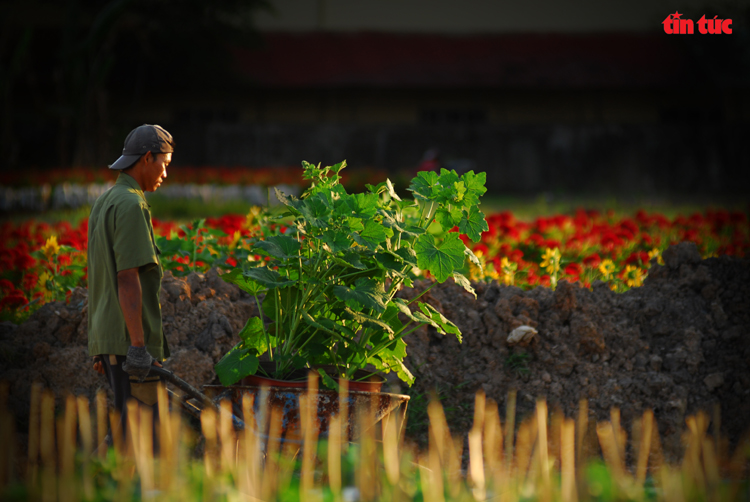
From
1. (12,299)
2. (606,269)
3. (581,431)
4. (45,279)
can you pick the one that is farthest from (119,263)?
(606,269)

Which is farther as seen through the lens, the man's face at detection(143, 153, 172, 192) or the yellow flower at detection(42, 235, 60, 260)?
the yellow flower at detection(42, 235, 60, 260)

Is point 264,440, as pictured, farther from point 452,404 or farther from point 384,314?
point 452,404

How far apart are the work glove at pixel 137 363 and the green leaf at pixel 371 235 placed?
0.90 metres

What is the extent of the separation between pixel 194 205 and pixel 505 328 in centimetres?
863

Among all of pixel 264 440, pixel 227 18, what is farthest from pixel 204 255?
pixel 227 18

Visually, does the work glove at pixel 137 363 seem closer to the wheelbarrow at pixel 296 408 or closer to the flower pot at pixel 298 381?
the wheelbarrow at pixel 296 408

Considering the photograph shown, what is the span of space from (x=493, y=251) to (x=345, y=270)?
10.4 ft

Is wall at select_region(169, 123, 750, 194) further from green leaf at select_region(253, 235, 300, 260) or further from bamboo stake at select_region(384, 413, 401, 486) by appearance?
bamboo stake at select_region(384, 413, 401, 486)

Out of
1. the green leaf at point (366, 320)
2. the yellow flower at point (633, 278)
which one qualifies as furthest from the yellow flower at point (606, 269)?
the green leaf at point (366, 320)

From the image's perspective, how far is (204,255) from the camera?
462 cm

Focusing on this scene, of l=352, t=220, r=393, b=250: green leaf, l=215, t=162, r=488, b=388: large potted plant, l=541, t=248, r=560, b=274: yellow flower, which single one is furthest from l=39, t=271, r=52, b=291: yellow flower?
l=541, t=248, r=560, b=274: yellow flower

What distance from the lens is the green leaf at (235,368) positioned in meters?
2.68

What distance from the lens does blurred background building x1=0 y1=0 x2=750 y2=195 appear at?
16.7m

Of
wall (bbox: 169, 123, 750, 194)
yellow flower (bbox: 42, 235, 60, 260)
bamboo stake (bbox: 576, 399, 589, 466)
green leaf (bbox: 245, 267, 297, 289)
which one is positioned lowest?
bamboo stake (bbox: 576, 399, 589, 466)
